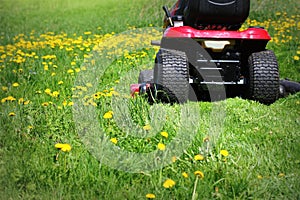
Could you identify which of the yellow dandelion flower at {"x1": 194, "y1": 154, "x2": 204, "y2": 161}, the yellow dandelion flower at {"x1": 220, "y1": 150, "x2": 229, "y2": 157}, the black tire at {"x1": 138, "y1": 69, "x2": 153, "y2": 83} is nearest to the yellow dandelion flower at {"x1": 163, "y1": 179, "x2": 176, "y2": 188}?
the yellow dandelion flower at {"x1": 194, "y1": 154, "x2": 204, "y2": 161}

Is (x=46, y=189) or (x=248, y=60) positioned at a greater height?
(x=248, y=60)

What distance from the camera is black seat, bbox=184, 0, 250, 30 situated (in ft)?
12.0

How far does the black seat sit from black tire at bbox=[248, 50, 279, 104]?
1.35 ft

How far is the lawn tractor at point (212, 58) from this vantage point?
12.1 ft

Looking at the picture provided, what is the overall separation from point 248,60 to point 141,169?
2.01 metres

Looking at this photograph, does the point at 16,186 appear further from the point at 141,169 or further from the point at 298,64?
the point at 298,64

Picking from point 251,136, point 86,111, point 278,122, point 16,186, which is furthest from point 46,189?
point 278,122

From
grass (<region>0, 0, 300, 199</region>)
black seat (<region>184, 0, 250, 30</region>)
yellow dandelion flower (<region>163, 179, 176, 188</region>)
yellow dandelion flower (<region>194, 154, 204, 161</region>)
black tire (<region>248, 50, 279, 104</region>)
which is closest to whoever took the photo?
yellow dandelion flower (<region>163, 179, 176, 188</region>)

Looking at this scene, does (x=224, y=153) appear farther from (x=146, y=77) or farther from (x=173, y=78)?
(x=146, y=77)

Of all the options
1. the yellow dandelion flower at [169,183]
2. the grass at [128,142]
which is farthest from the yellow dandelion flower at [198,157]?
the yellow dandelion flower at [169,183]

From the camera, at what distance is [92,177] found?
240 centimetres

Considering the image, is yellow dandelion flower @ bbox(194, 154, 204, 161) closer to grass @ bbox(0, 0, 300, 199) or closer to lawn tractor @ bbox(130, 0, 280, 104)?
grass @ bbox(0, 0, 300, 199)

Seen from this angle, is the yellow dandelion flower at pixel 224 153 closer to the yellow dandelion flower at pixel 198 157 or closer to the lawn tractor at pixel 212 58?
the yellow dandelion flower at pixel 198 157

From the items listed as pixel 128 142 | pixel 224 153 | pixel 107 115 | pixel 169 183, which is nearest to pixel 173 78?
pixel 107 115
